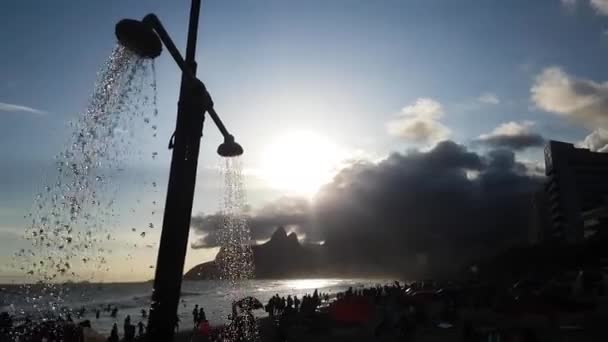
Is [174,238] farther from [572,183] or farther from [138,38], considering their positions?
[572,183]

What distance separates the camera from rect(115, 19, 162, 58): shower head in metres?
3.88

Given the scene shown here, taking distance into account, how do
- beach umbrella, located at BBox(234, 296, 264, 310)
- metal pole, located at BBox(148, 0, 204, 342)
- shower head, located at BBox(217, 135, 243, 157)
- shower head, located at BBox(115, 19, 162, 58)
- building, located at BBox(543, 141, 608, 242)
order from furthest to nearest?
building, located at BBox(543, 141, 608, 242)
beach umbrella, located at BBox(234, 296, 264, 310)
shower head, located at BBox(217, 135, 243, 157)
shower head, located at BBox(115, 19, 162, 58)
metal pole, located at BBox(148, 0, 204, 342)

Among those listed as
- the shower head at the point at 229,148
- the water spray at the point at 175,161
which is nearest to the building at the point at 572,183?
the shower head at the point at 229,148

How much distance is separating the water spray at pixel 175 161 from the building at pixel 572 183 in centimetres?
13627

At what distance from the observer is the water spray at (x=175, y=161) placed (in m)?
3.51

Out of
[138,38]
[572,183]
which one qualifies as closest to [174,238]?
[138,38]

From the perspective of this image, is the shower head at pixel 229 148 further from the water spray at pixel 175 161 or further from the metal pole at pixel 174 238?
the metal pole at pixel 174 238

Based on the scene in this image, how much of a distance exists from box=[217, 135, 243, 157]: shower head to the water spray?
1327 millimetres

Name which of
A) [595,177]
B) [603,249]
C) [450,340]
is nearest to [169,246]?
[450,340]

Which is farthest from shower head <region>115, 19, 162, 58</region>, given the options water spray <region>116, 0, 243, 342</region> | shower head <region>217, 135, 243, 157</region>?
shower head <region>217, 135, 243, 157</region>

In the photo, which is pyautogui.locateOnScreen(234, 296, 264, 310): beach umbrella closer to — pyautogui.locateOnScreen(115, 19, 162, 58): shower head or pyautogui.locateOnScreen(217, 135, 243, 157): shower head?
pyautogui.locateOnScreen(217, 135, 243, 157): shower head

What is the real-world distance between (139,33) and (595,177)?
150837mm

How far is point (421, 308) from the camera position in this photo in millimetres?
31312

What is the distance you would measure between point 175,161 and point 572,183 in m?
144
